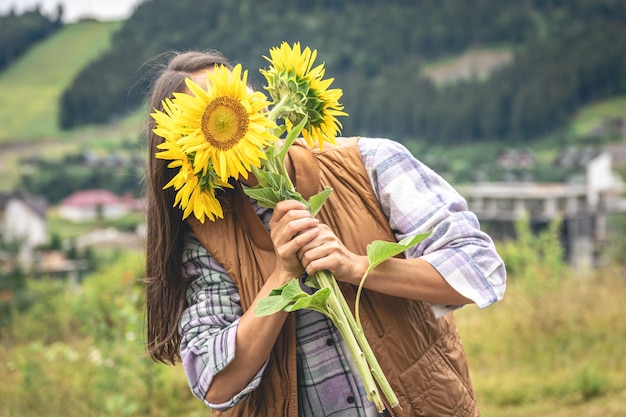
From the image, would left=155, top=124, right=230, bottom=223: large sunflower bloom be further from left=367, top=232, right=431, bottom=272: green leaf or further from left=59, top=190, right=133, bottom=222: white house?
left=59, top=190, right=133, bottom=222: white house

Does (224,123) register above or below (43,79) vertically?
below

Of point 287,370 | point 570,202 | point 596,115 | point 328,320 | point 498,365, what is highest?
point 596,115

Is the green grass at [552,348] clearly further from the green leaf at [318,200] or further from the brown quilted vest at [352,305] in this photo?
the green leaf at [318,200]

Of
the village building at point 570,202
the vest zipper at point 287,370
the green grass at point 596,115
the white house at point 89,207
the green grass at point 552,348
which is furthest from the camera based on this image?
the green grass at point 596,115

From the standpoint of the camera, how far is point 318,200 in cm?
146

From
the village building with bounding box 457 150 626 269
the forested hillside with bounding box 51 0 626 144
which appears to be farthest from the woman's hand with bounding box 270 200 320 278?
the forested hillside with bounding box 51 0 626 144

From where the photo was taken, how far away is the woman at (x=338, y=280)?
153cm

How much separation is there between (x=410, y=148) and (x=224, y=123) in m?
8.81

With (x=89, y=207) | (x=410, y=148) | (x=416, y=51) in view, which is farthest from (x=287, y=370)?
(x=416, y=51)

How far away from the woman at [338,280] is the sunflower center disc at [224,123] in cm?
20

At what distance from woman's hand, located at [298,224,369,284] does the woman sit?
1 centimetres

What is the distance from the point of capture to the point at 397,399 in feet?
5.04

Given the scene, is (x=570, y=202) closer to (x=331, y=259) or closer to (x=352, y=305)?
(x=352, y=305)

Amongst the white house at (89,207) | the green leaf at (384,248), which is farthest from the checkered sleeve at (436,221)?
the white house at (89,207)
